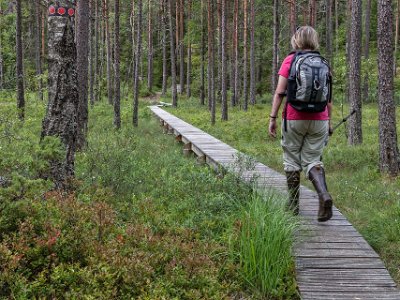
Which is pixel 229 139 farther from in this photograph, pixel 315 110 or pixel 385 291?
pixel 385 291

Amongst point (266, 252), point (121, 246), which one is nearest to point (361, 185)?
point (266, 252)

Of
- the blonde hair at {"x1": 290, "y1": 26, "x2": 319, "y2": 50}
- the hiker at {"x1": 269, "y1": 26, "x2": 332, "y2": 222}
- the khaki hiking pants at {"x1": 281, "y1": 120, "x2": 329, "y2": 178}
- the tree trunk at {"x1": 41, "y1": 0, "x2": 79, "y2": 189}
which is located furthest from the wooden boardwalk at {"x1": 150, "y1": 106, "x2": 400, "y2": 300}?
the tree trunk at {"x1": 41, "y1": 0, "x2": 79, "y2": 189}

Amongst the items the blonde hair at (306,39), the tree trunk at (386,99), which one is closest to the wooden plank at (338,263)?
the blonde hair at (306,39)

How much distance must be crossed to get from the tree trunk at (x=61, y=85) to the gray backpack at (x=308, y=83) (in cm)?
272

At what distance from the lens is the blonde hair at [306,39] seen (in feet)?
16.1

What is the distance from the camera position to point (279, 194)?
5.42m

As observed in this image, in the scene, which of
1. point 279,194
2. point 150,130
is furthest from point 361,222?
point 150,130

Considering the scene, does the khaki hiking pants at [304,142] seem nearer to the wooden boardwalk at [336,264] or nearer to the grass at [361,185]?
the wooden boardwalk at [336,264]

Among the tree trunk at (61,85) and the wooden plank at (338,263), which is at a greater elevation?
the tree trunk at (61,85)

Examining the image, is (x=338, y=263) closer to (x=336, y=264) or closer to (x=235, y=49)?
(x=336, y=264)

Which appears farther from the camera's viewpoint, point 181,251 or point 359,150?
point 359,150

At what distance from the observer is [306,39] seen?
16.1 ft

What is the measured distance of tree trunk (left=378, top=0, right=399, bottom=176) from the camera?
8.24 meters

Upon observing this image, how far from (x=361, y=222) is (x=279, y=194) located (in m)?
1.31
